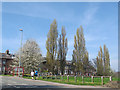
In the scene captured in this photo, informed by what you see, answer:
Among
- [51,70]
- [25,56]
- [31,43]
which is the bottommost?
[51,70]

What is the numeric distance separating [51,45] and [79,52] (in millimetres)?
8737

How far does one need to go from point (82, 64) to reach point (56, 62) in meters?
7.94

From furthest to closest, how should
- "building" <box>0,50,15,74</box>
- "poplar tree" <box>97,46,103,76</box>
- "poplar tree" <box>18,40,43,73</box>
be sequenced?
"building" <box>0,50,15,74</box>
"poplar tree" <box>97,46,103,76</box>
"poplar tree" <box>18,40,43,73</box>

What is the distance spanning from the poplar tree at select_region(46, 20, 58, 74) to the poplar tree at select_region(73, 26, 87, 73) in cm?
675

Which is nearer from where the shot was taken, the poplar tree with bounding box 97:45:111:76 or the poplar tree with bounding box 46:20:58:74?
the poplar tree with bounding box 46:20:58:74

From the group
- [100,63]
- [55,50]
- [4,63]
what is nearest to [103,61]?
[100,63]

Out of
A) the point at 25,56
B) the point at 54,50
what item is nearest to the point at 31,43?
the point at 25,56

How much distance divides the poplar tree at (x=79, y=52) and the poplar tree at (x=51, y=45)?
22.1 feet

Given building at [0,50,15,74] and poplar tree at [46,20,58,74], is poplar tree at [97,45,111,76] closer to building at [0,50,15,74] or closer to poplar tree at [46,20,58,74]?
poplar tree at [46,20,58,74]

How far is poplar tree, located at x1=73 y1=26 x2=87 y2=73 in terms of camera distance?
46.2 m

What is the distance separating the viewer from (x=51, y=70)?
42688 mm

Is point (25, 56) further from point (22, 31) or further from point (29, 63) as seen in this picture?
point (22, 31)

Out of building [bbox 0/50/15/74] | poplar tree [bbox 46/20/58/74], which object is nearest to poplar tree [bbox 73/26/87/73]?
poplar tree [bbox 46/20/58/74]

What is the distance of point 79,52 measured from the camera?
47.2 metres
